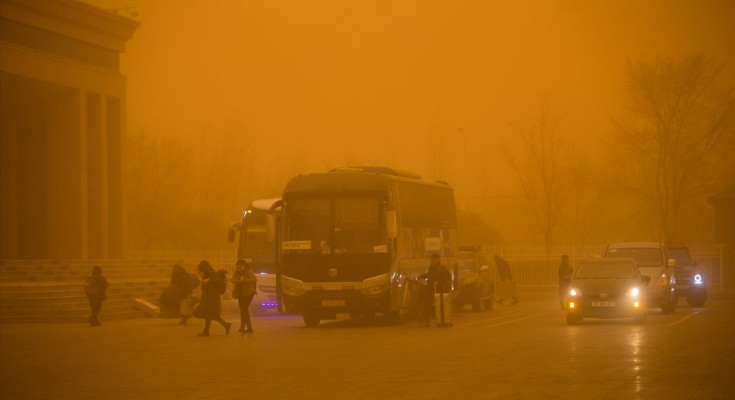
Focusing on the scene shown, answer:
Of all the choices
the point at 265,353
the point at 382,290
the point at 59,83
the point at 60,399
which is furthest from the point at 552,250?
the point at 60,399

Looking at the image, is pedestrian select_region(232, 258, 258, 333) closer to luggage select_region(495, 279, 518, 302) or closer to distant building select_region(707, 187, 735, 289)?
luggage select_region(495, 279, 518, 302)

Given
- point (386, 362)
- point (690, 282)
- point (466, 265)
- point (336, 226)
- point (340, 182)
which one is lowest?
point (386, 362)

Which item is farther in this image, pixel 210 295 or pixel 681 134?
pixel 681 134

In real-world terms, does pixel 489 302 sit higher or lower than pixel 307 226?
lower

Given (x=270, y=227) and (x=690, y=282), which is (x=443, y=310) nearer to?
(x=270, y=227)

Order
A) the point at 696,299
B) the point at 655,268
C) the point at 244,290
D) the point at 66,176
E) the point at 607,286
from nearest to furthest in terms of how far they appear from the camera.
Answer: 1. the point at 244,290
2. the point at 607,286
3. the point at 655,268
4. the point at 696,299
5. the point at 66,176

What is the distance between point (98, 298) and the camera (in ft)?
104

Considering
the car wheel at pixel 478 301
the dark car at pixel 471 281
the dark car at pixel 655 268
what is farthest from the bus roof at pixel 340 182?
the car wheel at pixel 478 301

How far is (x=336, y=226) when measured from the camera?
2877cm

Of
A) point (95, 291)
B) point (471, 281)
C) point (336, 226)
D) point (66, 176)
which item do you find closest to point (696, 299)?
point (471, 281)

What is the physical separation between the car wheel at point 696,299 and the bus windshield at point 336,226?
1309cm

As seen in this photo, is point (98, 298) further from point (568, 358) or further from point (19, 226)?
point (19, 226)

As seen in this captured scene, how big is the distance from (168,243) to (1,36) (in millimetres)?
27015

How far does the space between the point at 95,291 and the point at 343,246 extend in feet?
25.4
